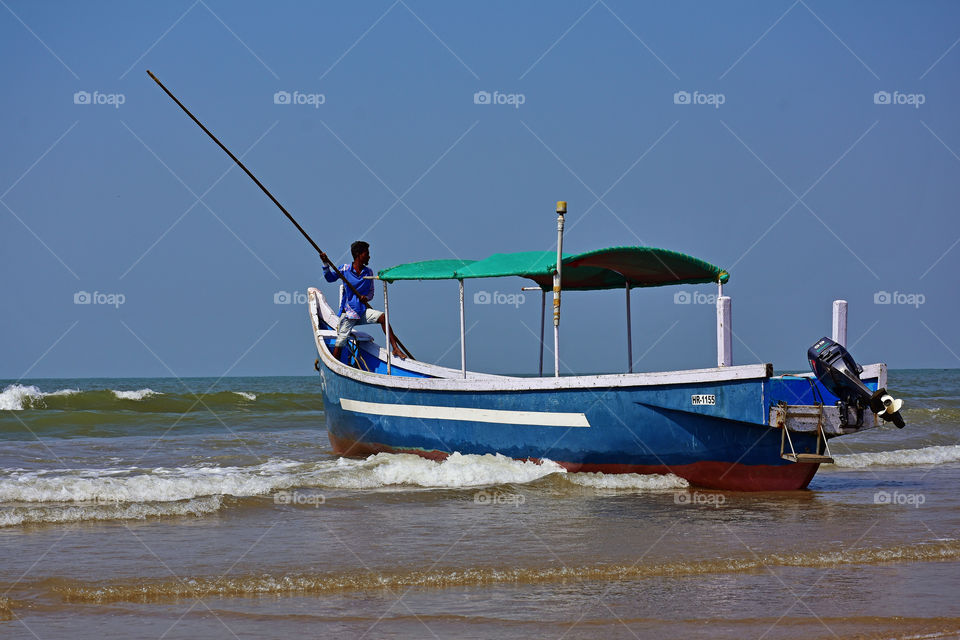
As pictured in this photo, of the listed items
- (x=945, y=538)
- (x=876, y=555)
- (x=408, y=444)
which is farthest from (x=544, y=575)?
(x=408, y=444)

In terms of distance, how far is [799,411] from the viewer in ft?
29.2

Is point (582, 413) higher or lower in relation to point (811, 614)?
higher

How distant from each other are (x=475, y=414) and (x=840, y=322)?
3836 millimetres

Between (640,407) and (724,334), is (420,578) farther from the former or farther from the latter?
(724,334)

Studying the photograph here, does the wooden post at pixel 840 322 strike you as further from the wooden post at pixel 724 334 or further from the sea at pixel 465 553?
the sea at pixel 465 553

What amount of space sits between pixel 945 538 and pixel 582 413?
3503 millimetres

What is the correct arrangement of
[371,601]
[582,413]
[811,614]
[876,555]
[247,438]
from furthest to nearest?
1. [247,438]
2. [582,413]
3. [876,555]
4. [371,601]
5. [811,614]

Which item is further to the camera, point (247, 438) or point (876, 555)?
point (247, 438)

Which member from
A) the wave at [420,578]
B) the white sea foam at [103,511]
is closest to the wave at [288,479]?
the white sea foam at [103,511]

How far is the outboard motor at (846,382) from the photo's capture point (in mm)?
8578

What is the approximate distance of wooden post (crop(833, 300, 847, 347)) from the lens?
9664 millimetres

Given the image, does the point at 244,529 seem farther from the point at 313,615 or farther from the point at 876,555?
the point at 876,555

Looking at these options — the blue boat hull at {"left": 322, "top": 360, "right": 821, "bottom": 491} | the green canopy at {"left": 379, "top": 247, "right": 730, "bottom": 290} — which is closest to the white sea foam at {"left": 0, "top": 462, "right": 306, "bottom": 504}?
the blue boat hull at {"left": 322, "top": 360, "right": 821, "bottom": 491}

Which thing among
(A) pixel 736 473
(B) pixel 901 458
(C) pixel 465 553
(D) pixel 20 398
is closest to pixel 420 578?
(C) pixel 465 553
